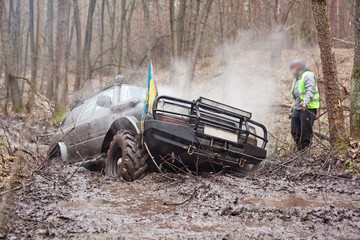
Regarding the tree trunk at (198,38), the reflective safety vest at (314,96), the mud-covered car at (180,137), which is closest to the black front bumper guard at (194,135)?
the mud-covered car at (180,137)

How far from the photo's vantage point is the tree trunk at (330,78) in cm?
609

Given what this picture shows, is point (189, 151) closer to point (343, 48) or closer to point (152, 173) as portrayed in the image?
point (152, 173)

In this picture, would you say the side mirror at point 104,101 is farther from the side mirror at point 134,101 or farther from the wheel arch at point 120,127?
the side mirror at point 134,101

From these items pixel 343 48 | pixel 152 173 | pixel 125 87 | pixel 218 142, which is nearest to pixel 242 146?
pixel 218 142

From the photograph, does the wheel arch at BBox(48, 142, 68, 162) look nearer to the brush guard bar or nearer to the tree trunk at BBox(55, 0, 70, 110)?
the brush guard bar

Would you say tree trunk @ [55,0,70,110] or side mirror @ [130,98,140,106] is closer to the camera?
side mirror @ [130,98,140,106]

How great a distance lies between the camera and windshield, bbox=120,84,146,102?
5.74 meters

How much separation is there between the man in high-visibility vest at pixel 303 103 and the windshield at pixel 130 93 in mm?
2951

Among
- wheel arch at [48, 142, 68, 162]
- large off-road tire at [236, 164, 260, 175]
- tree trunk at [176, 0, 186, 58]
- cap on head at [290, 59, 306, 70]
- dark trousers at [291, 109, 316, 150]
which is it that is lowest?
wheel arch at [48, 142, 68, 162]

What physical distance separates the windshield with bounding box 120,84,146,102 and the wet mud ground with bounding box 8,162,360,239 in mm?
1532

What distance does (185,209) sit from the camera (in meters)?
3.29

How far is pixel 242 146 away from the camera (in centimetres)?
483

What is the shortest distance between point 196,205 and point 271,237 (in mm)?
1076

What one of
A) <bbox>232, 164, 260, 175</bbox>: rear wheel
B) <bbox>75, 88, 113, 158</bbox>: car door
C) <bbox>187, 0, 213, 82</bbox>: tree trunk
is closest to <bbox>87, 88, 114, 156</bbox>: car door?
<bbox>75, 88, 113, 158</bbox>: car door
